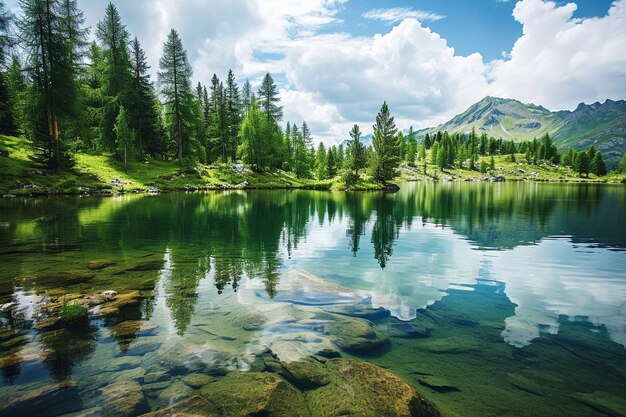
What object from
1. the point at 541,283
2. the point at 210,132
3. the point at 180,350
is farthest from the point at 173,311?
the point at 210,132

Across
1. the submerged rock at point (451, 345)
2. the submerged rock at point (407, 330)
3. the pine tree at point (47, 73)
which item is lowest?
the submerged rock at point (451, 345)

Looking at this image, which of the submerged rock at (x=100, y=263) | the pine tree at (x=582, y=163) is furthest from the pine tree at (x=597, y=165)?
the submerged rock at (x=100, y=263)

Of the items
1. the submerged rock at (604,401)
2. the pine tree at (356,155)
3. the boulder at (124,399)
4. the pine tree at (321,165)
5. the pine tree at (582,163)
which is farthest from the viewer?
the pine tree at (582,163)

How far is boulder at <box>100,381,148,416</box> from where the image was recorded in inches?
246

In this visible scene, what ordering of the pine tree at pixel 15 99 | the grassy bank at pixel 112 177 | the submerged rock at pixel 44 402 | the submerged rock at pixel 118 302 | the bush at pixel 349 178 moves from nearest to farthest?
1. the submerged rock at pixel 44 402
2. the submerged rock at pixel 118 302
3. the grassy bank at pixel 112 177
4. the pine tree at pixel 15 99
5. the bush at pixel 349 178

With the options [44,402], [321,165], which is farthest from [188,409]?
[321,165]

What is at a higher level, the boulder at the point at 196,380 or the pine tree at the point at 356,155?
the pine tree at the point at 356,155

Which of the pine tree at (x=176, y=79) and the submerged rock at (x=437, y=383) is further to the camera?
the pine tree at (x=176, y=79)

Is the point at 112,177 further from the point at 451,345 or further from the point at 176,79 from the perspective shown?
the point at 451,345

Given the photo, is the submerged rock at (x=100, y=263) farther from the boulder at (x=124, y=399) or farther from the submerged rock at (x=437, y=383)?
the submerged rock at (x=437, y=383)

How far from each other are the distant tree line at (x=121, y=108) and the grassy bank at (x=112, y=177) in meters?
2.29

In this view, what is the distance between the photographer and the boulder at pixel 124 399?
6.24 m

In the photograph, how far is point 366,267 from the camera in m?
17.5

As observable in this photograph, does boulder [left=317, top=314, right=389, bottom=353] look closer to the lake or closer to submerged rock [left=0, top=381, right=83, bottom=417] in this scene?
the lake
